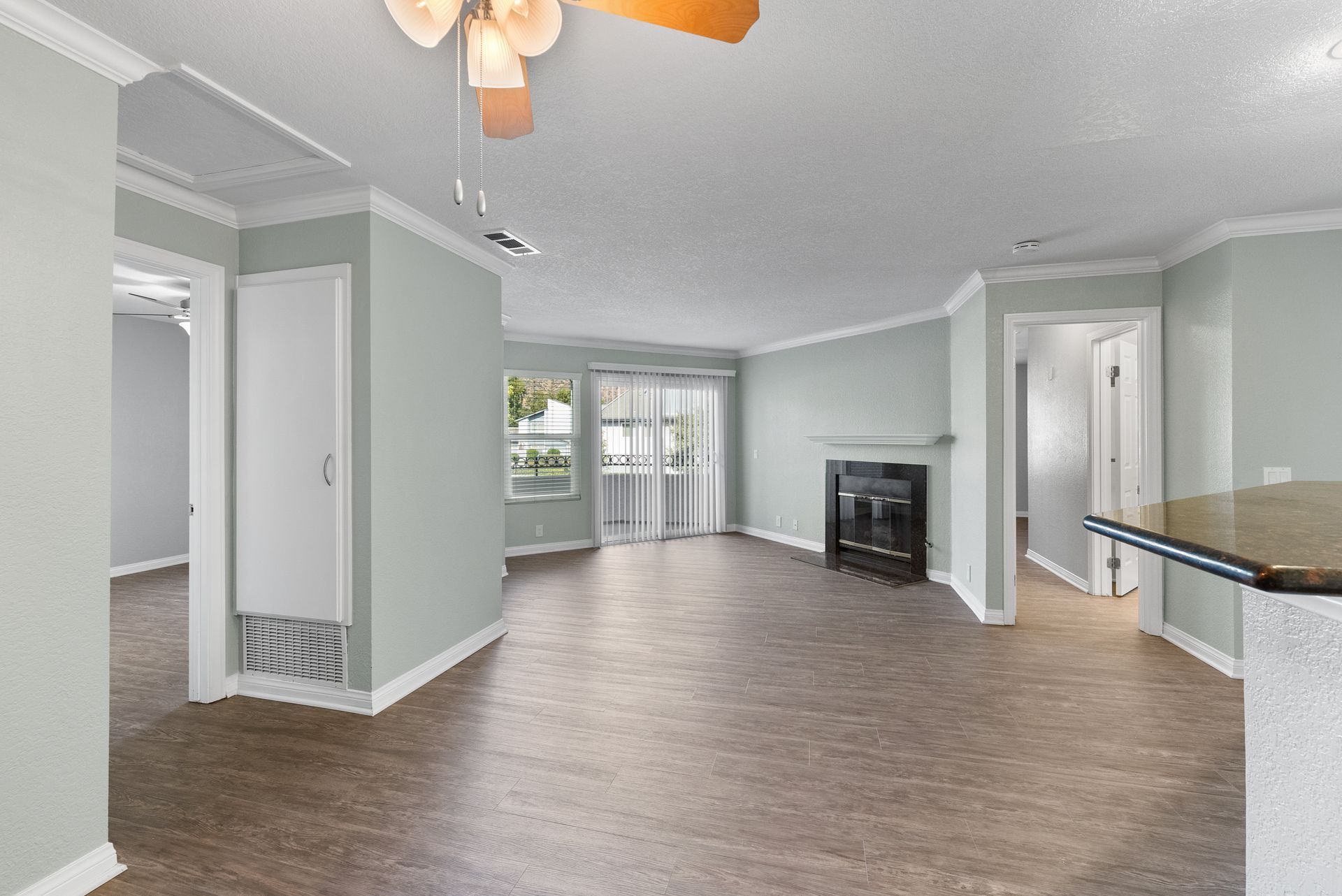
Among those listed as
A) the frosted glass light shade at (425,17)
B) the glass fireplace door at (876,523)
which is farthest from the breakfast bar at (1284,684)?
the glass fireplace door at (876,523)

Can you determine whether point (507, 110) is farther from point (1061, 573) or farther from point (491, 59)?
point (1061, 573)

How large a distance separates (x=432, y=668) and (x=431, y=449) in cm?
120

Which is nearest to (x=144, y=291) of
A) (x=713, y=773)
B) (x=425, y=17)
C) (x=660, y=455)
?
(x=425, y=17)

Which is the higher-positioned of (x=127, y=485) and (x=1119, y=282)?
(x=1119, y=282)

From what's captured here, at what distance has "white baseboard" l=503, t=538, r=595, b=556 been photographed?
265 inches

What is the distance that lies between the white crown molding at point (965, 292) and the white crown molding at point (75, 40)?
14.7ft

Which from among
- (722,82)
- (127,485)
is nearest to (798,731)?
(722,82)

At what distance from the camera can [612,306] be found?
5406 mm

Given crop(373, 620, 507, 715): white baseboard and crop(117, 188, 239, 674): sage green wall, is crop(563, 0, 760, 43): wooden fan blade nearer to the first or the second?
crop(117, 188, 239, 674): sage green wall

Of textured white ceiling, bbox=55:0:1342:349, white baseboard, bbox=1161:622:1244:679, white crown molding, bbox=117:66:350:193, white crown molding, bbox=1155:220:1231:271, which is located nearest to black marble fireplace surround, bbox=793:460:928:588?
white baseboard, bbox=1161:622:1244:679

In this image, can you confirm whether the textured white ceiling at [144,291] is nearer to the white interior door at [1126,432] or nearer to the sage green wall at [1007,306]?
the sage green wall at [1007,306]

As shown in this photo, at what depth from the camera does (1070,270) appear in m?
4.01

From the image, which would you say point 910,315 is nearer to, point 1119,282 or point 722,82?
point 1119,282

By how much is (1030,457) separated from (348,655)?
6477 millimetres
